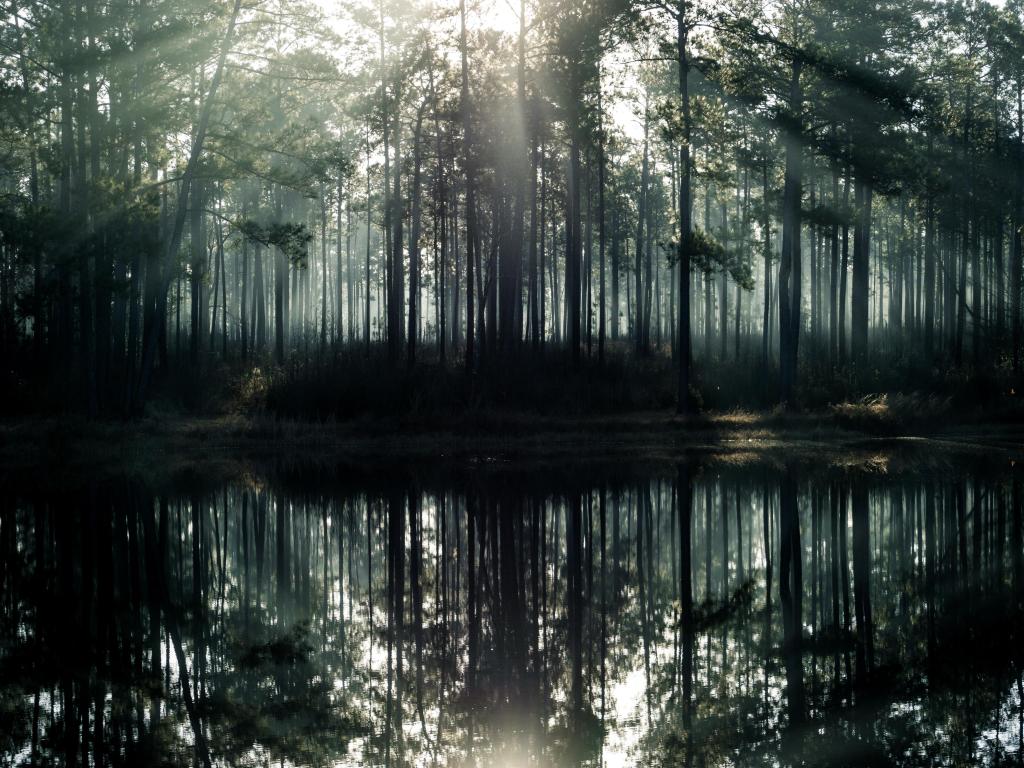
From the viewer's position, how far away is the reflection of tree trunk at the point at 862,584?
8.31 meters

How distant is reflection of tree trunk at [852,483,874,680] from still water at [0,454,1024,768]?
0.16ft

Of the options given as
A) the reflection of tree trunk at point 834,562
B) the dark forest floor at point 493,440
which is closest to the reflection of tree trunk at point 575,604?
the reflection of tree trunk at point 834,562

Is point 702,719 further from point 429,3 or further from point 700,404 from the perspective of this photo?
point 429,3

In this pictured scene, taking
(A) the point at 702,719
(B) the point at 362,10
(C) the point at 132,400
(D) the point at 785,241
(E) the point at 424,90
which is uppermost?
(B) the point at 362,10

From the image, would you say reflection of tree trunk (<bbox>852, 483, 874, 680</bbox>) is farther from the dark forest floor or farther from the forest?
the forest

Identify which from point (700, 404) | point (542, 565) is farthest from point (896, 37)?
point (542, 565)

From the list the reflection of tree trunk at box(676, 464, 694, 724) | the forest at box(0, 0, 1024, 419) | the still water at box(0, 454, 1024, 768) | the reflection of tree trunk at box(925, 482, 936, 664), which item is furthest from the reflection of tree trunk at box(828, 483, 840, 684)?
the forest at box(0, 0, 1024, 419)

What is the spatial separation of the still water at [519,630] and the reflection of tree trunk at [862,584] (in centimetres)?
5

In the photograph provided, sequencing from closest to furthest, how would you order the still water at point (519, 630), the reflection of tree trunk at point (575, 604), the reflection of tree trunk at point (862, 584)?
the still water at point (519, 630), the reflection of tree trunk at point (575, 604), the reflection of tree trunk at point (862, 584)

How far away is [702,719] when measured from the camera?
23.0 feet

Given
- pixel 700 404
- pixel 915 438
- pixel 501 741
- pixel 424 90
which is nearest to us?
pixel 501 741

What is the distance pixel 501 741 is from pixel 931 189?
32.0m

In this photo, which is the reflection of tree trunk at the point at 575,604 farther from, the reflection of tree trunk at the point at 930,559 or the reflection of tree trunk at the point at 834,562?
the reflection of tree trunk at the point at 930,559

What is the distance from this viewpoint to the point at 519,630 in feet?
30.2
